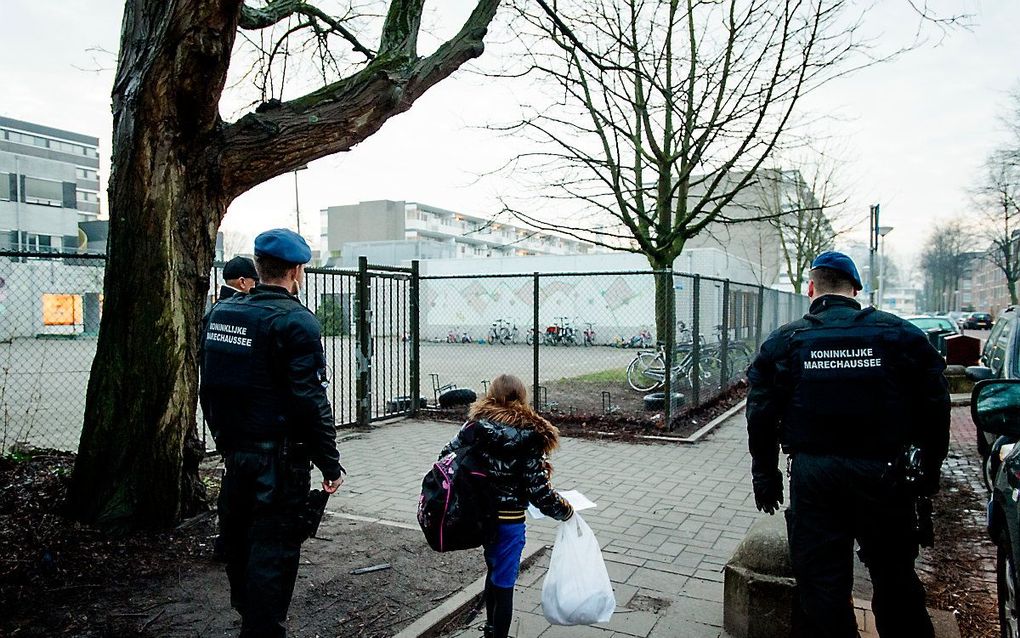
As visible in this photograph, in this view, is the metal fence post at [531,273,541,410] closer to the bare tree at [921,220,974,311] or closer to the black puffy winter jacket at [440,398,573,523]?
the black puffy winter jacket at [440,398,573,523]

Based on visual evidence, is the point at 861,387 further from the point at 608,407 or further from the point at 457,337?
the point at 457,337

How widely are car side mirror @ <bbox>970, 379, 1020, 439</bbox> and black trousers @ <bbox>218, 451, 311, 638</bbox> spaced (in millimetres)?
3329

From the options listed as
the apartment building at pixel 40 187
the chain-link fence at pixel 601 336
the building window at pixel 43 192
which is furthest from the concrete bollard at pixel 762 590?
the building window at pixel 43 192

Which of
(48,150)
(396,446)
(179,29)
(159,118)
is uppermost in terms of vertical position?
(48,150)

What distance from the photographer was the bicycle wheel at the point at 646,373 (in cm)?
1352

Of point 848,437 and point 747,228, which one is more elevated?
point 747,228

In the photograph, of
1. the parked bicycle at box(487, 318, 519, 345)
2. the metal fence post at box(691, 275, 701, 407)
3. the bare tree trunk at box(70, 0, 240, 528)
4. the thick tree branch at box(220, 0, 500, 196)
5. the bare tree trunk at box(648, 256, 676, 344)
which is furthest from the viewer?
the parked bicycle at box(487, 318, 519, 345)

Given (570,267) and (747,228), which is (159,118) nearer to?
(570,267)

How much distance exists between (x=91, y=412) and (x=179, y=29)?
2771 mm

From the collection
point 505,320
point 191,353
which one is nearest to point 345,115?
point 191,353

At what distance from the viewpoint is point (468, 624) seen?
13.0 feet

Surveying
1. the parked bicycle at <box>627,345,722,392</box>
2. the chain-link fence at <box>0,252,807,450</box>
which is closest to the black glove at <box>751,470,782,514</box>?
the chain-link fence at <box>0,252,807,450</box>

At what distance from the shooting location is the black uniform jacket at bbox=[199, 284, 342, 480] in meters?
3.13

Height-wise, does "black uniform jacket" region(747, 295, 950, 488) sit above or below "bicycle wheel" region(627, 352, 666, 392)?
above
